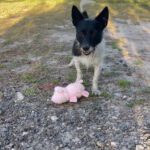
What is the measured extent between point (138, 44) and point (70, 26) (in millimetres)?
2319

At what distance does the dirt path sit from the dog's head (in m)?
0.69

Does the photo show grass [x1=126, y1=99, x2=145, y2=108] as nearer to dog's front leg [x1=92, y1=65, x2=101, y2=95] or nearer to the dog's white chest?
dog's front leg [x1=92, y1=65, x2=101, y2=95]

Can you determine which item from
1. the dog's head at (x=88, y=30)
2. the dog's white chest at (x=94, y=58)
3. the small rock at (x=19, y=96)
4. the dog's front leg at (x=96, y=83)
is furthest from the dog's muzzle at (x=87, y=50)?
the small rock at (x=19, y=96)

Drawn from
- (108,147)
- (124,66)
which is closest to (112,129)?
(108,147)

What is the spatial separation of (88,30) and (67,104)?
1.03 m

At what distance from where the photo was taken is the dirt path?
4.83 m

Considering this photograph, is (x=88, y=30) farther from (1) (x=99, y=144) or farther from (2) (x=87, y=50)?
(1) (x=99, y=144)

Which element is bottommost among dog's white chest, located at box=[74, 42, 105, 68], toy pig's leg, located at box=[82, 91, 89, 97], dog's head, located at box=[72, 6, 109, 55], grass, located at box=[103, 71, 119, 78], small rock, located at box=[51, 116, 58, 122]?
grass, located at box=[103, 71, 119, 78]

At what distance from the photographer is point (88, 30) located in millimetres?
5938

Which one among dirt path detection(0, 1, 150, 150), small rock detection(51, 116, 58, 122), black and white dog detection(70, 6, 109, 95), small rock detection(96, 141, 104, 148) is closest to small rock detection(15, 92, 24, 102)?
dirt path detection(0, 1, 150, 150)

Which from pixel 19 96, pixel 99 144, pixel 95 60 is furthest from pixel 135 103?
pixel 19 96

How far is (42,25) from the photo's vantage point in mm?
11156

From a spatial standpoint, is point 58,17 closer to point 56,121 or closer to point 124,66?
point 124,66

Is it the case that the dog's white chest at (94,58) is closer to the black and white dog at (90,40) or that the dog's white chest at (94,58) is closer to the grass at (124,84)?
the black and white dog at (90,40)
